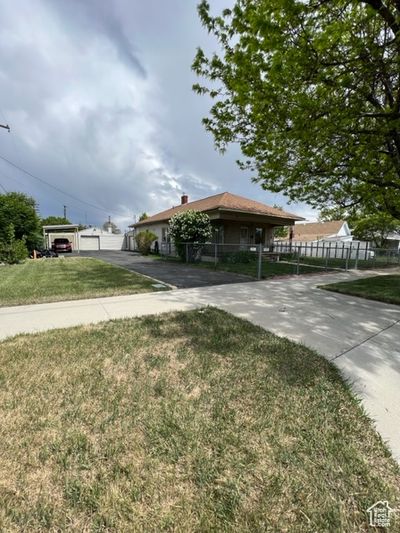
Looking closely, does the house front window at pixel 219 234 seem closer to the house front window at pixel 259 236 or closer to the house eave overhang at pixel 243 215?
the house eave overhang at pixel 243 215

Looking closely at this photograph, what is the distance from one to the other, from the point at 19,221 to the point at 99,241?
17.8 meters

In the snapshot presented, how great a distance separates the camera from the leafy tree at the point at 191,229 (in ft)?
48.9

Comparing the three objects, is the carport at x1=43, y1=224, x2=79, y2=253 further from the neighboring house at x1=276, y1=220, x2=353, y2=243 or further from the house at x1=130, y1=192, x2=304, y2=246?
the neighboring house at x1=276, y1=220, x2=353, y2=243

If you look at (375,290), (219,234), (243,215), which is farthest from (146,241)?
A: (375,290)

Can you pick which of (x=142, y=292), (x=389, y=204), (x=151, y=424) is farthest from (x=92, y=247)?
(x=151, y=424)

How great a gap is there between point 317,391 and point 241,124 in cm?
748

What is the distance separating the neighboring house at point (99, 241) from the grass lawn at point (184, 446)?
1360 inches

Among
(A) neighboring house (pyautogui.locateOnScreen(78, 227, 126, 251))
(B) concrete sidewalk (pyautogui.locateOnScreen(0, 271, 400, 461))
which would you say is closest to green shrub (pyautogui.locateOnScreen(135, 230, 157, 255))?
(A) neighboring house (pyautogui.locateOnScreen(78, 227, 126, 251))

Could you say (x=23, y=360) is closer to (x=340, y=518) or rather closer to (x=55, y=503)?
(x=55, y=503)

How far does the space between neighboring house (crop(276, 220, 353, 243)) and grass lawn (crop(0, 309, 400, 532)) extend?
3193cm

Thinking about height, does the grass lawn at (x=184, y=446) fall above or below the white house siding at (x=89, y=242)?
below

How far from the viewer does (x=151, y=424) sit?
2.18m

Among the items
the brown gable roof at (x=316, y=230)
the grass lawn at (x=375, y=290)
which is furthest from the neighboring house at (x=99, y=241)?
the grass lawn at (x=375, y=290)

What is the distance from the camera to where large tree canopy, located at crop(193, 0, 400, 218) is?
491 centimetres
